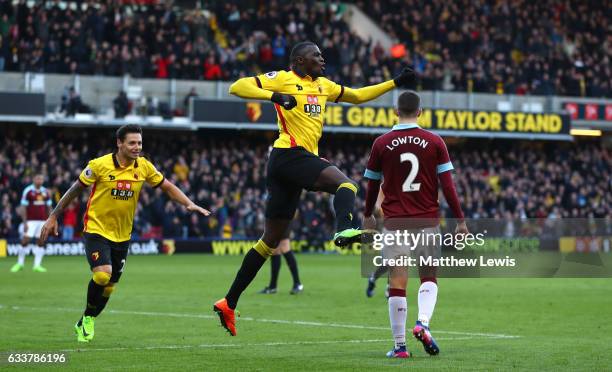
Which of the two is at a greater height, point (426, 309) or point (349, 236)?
point (349, 236)

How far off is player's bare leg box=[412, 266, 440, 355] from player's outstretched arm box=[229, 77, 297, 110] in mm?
2108

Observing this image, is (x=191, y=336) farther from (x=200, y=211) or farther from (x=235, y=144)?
(x=235, y=144)

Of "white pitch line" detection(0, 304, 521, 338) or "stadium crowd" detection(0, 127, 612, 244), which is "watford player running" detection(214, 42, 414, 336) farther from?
"stadium crowd" detection(0, 127, 612, 244)

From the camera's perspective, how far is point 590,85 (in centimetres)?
5231

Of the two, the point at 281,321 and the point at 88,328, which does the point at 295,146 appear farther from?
the point at 281,321

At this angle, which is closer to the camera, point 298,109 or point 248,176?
point 298,109

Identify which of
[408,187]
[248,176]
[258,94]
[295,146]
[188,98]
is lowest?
[248,176]

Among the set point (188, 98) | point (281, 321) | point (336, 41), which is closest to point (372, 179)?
point (281, 321)

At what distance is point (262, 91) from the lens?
1113 centimetres

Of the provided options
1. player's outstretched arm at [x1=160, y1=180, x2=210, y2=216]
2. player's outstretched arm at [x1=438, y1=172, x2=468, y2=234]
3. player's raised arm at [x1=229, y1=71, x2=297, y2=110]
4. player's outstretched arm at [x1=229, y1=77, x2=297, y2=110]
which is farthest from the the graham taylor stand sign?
player's outstretched arm at [x1=438, y1=172, x2=468, y2=234]

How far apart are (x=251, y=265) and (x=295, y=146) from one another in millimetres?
1458

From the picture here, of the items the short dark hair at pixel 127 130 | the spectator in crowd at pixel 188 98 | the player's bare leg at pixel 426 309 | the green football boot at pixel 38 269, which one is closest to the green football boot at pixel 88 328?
the short dark hair at pixel 127 130

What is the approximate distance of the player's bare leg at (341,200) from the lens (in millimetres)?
10484

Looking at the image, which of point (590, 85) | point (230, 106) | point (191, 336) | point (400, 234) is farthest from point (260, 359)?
point (590, 85)
